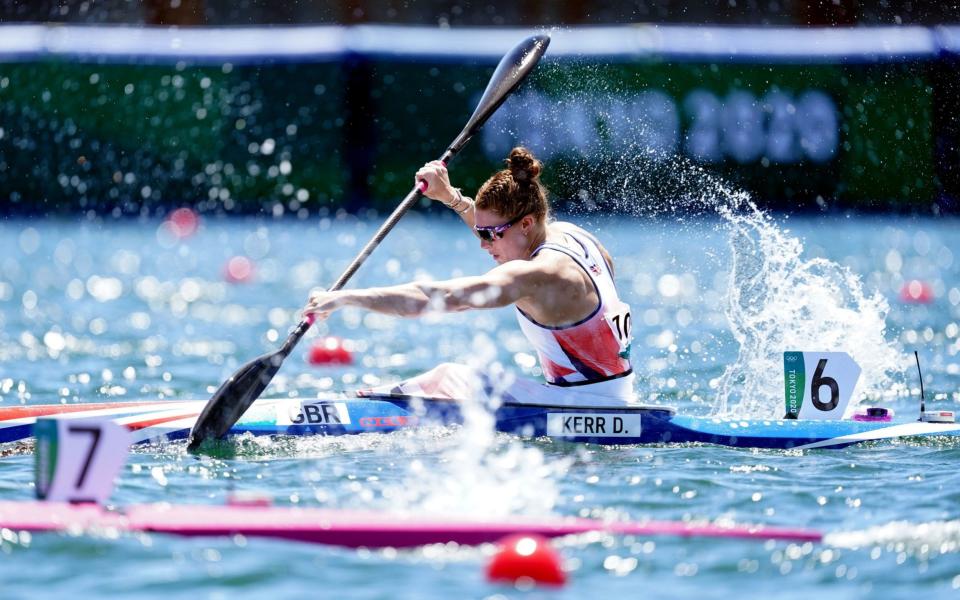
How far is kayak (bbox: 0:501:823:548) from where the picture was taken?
446 centimetres

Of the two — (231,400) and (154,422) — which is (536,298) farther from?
(154,422)

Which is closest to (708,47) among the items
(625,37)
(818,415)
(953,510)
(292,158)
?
(625,37)

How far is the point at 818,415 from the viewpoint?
6.74 meters

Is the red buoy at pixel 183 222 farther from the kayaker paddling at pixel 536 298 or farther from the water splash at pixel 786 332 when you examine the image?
the kayaker paddling at pixel 536 298

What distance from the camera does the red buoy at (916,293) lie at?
1377 cm

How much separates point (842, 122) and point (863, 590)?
60.7ft

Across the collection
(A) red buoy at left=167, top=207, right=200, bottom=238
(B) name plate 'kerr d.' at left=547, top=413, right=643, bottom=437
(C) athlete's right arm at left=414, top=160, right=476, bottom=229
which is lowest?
(B) name plate 'kerr d.' at left=547, top=413, right=643, bottom=437

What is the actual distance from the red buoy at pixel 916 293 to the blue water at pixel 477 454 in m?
0.14

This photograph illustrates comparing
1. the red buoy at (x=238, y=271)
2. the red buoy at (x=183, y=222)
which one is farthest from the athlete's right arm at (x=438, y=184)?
→ the red buoy at (x=183, y=222)

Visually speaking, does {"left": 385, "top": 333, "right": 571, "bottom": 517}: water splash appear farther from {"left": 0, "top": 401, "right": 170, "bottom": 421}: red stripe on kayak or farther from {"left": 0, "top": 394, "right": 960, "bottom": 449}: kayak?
{"left": 0, "top": 401, "right": 170, "bottom": 421}: red stripe on kayak

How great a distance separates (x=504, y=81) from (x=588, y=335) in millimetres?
2066

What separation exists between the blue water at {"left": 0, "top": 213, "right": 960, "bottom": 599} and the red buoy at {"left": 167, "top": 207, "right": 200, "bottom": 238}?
10.3ft

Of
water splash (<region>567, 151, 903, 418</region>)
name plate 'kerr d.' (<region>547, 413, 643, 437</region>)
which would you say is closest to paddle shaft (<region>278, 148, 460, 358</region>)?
name plate 'kerr d.' (<region>547, 413, 643, 437</region>)

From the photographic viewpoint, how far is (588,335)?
6.34 meters
